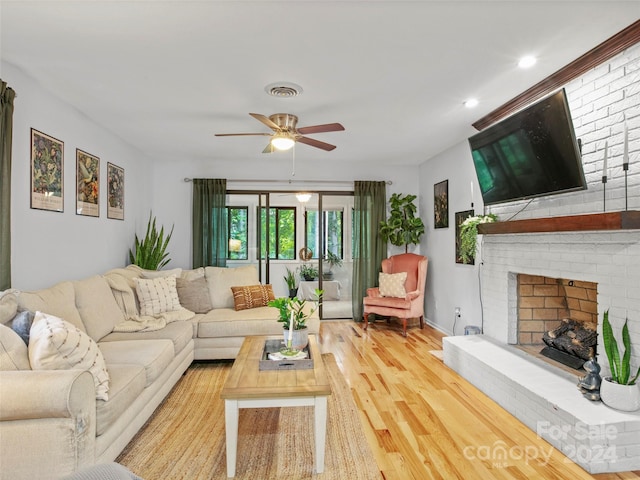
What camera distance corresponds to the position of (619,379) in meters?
2.25

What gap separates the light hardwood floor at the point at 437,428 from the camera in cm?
215

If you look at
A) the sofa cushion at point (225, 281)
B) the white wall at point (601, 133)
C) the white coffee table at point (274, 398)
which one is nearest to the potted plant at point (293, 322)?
the white coffee table at point (274, 398)

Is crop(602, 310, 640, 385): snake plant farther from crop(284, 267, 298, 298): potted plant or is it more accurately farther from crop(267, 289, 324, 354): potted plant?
crop(284, 267, 298, 298): potted plant

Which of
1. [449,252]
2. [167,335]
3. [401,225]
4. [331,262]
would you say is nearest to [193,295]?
[167,335]

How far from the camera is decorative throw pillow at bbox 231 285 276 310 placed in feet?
14.4

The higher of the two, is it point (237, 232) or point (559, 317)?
point (237, 232)

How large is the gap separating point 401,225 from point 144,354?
4.13 m

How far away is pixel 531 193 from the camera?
3.09 meters

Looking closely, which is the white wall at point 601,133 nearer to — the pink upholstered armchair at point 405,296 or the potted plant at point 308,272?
the pink upholstered armchair at point 405,296

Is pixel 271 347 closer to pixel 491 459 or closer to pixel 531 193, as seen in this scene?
pixel 491 459

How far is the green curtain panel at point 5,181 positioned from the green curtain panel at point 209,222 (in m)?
3.11

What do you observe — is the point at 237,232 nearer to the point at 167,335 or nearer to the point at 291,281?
the point at 291,281

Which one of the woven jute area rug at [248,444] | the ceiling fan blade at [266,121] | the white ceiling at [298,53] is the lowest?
the woven jute area rug at [248,444]

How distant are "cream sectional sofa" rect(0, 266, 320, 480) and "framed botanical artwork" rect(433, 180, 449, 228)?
7.64 feet
